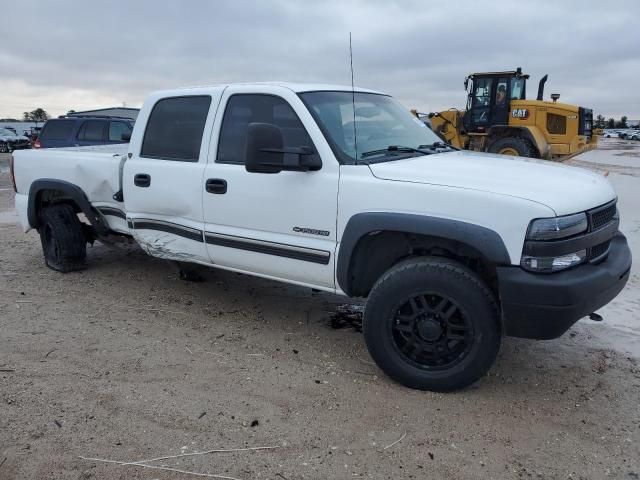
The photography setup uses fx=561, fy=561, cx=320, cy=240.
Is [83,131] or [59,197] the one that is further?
[83,131]

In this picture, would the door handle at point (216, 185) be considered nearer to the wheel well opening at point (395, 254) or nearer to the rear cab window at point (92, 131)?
the wheel well opening at point (395, 254)

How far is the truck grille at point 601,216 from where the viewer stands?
129 inches

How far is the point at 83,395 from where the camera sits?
3.51 metres

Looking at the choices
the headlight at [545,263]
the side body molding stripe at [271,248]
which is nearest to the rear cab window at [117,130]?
the side body molding stripe at [271,248]

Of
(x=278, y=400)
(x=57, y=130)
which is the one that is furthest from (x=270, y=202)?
(x=57, y=130)

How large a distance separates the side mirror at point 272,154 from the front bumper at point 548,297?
143cm

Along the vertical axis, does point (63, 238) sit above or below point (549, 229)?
below

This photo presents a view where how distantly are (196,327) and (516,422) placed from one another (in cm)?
Answer: 262

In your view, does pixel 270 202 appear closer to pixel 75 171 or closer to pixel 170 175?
pixel 170 175

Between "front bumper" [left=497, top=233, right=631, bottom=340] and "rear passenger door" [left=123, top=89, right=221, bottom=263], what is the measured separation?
96.8 inches

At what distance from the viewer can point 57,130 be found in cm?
1401

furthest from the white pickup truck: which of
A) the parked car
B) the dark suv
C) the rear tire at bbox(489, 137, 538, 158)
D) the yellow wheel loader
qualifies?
the parked car

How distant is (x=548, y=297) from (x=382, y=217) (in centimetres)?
106

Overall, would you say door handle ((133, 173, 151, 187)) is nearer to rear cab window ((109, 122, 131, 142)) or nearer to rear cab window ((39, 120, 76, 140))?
rear cab window ((109, 122, 131, 142))
